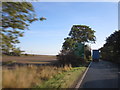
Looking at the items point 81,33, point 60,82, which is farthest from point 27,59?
point 60,82

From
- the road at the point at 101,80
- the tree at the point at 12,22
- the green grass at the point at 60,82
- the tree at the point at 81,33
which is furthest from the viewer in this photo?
the tree at the point at 81,33

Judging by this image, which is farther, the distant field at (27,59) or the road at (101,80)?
the road at (101,80)

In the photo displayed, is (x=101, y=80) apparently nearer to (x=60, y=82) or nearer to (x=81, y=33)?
(x=60, y=82)

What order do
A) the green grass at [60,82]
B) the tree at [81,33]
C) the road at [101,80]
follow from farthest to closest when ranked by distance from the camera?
the tree at [81,33] → the road at [101,80] → the green grass at [60,82]

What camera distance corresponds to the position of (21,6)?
22.7 ft

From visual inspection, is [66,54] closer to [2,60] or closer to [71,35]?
[71,35]

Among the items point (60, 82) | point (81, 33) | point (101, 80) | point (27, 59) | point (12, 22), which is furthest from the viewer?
point (27, 59)

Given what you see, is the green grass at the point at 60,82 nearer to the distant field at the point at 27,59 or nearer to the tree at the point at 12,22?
the distant field at the point at 27,59

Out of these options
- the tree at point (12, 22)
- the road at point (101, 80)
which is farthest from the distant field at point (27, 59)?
the road at point (101, 80)

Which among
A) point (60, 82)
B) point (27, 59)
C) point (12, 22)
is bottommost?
point (27, 59)

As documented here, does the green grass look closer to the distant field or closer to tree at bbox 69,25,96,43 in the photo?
the distant field

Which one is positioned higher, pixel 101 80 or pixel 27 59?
pixel 101 80

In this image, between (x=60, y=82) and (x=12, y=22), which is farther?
(x=60, y=82)

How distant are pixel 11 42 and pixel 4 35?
0.31 metres
